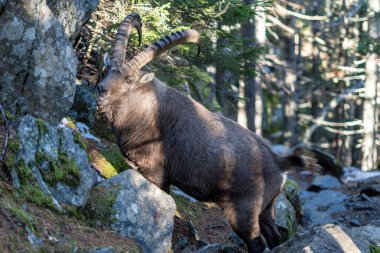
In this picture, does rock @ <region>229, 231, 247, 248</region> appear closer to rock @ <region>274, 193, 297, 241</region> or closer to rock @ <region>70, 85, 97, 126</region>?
rock @ <region>274, 193, 297, 241</region>

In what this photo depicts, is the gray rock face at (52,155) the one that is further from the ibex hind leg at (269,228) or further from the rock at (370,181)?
the rock at (370,181)

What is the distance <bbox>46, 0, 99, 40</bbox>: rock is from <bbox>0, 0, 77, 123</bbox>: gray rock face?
119 cm

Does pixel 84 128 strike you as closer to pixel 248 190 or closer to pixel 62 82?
pixel 62 82

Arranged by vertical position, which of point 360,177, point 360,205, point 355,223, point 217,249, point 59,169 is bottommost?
point 360,177

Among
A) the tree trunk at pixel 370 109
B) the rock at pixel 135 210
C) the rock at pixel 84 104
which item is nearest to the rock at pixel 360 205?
the rock at pixel 84 104

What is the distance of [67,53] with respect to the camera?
9352 millimetres

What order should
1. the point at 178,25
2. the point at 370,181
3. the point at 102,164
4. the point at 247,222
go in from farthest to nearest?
Answer: the point at 370,181 < the point at 178,25 < the point at 102,164 < the point at 247,222

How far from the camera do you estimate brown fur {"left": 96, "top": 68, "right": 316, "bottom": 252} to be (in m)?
9.41

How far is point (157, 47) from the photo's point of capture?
9898 millimetres

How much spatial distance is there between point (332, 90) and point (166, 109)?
32.7m

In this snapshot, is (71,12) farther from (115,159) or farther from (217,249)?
(217,249)

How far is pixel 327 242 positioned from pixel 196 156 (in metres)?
2.57

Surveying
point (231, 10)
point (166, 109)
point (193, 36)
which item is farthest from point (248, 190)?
point (231, 10)

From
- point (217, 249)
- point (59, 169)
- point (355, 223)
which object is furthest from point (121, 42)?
point (355, 223)
